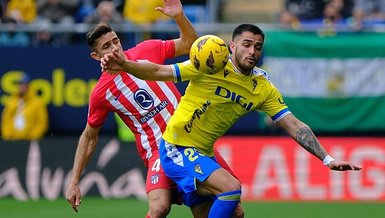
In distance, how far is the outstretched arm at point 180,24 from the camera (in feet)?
30.2

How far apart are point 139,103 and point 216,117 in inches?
37.3

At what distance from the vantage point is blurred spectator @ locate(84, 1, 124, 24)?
17.5 metres

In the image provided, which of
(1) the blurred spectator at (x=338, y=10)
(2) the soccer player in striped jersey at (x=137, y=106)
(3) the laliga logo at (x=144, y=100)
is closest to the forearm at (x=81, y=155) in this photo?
(2) the soccer player in striped jersey at (x=137, y=106)

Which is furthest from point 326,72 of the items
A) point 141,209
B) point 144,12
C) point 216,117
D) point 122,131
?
point 216,117

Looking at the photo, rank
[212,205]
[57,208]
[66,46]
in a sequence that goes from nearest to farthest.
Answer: [212,205] → [57,208] → [66,46]

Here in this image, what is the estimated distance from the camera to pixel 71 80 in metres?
17.8

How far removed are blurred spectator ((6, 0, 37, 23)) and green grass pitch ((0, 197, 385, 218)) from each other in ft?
12.2

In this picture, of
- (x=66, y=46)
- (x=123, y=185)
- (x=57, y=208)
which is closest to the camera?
(x=57, y=208)

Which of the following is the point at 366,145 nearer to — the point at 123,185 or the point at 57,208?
the point at 123,185

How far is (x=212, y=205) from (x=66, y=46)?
9475mm

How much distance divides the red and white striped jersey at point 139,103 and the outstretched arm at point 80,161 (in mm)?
139

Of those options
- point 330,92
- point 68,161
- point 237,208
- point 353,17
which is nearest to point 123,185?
point 68,161

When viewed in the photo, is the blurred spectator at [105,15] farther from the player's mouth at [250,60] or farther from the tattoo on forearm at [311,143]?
the player's mouth at [250,60]

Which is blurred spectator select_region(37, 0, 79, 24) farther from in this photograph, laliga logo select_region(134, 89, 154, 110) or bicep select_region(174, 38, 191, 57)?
laliga logo select_region(134, 89, 154, 110)
